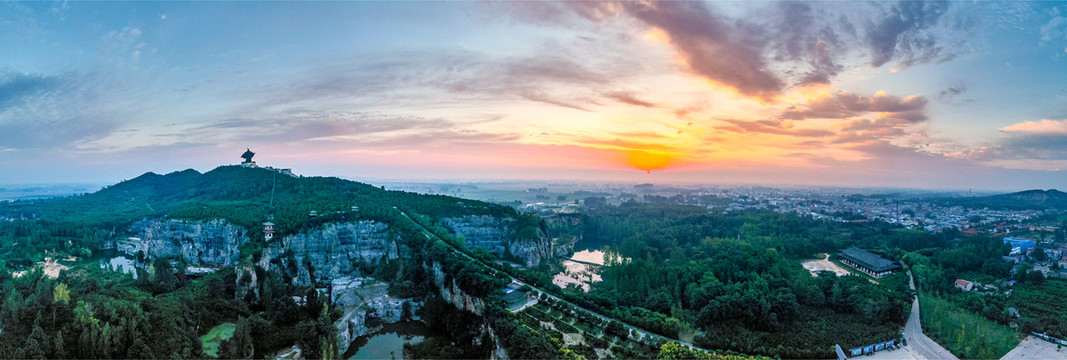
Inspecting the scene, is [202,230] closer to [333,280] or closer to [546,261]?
[333,280]

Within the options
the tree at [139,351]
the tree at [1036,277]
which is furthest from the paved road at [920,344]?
the tree at [139,351]

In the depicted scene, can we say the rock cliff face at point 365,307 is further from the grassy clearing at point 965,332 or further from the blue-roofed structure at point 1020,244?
the blue-roofed structure at point 1020,244

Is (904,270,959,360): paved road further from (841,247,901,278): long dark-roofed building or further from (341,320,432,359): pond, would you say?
(341,320,432,359): pond

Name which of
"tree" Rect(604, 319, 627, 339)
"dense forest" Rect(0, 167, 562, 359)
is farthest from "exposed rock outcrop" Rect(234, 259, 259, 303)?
"tree" Rect(604, 319, 627, 339)

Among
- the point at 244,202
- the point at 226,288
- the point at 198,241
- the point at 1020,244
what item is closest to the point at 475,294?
the point at 226,288

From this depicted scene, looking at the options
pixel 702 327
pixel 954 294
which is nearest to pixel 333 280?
pixel 702 327

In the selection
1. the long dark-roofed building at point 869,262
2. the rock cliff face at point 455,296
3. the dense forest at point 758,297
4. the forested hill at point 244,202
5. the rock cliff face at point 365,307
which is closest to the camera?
the dense forest at point 758,297
